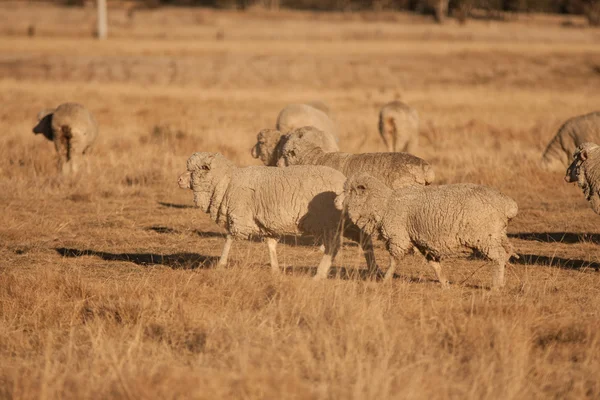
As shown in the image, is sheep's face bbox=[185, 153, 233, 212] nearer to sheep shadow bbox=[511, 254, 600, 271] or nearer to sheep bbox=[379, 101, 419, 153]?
sheep shadow bbox=[511, 254, 600, 271]

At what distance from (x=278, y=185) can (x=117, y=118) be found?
17.9m

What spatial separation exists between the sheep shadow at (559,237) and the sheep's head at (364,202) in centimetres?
380

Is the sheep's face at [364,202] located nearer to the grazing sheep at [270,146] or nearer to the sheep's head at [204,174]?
the sheep's head at [204,174]

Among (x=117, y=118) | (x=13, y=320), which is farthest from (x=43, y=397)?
(x=117, y=118)

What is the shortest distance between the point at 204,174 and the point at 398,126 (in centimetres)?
A: 959

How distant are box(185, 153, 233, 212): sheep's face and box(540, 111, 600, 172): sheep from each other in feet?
29.5

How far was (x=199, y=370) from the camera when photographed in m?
5.88

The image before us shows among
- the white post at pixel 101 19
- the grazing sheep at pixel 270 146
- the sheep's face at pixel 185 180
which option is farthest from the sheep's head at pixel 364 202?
the white post at pixel 101 19

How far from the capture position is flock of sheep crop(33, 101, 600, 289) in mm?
8133

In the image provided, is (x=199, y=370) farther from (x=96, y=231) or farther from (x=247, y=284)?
(x=96, y=231)

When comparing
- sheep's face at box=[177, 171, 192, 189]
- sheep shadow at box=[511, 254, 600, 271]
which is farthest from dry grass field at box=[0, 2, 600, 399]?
sheep's face at box=[177, 171, 192, 189]

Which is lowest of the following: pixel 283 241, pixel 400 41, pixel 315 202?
pixel 283 241

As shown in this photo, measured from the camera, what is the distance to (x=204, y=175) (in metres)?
9.34

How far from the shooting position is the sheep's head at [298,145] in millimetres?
11234
